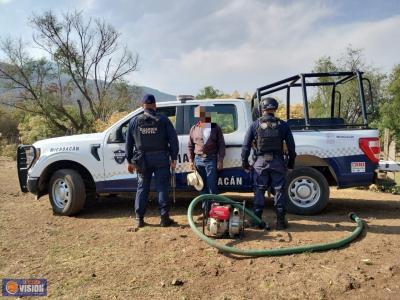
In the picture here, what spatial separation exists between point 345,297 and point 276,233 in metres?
1.80

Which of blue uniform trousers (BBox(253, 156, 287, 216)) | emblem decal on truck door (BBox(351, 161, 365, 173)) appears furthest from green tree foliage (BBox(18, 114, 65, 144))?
emblem decal on truck door (BBox(351, 161, 365, 173))

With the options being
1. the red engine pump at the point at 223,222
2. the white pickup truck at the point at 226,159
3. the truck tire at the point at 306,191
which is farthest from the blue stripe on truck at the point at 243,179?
the red engine pump at the point at 223,222

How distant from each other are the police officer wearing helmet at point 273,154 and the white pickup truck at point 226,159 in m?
0.85

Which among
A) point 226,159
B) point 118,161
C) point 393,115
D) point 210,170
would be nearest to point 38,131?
point 393,115

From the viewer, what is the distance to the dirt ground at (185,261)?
3826 millimetres

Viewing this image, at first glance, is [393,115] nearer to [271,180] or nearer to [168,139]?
[271,180]

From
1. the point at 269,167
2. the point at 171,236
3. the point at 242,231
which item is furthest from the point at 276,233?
the point at 171,236

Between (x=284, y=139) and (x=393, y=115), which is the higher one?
(x=393, y=115)

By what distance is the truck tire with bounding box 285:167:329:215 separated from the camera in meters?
6.31

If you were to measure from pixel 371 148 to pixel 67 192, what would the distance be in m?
4.77

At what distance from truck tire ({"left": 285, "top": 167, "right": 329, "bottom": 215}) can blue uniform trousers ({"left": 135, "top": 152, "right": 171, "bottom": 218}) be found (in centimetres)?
187

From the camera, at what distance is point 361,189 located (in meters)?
10.6

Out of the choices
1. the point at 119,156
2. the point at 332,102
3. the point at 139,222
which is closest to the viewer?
the point at 139,222

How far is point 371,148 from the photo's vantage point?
20.4 feet
